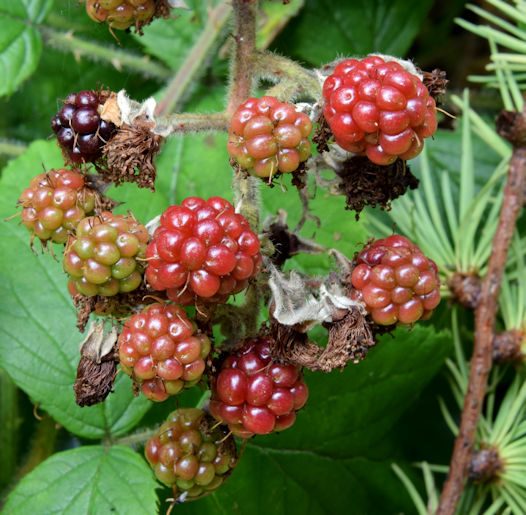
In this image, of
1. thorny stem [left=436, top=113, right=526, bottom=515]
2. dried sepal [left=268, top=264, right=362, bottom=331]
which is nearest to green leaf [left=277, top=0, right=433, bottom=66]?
thorny stem [left=436, top=113, right=526, bottom=515]

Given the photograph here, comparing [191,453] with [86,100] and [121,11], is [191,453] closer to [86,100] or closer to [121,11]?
[86,100]

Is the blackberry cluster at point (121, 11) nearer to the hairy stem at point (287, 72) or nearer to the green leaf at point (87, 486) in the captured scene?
the hairy stem at point (287, 72)

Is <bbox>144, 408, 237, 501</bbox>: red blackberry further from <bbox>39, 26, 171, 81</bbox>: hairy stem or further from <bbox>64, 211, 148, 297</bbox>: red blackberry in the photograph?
<bbox>39, 26, 171, 81</bbox>: hairy stem

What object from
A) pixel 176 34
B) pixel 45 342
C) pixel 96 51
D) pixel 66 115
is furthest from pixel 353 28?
pixel 45 342

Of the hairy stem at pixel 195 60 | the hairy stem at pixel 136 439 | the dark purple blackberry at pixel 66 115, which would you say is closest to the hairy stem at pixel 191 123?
the dark purple blackberry at pixel 66 115

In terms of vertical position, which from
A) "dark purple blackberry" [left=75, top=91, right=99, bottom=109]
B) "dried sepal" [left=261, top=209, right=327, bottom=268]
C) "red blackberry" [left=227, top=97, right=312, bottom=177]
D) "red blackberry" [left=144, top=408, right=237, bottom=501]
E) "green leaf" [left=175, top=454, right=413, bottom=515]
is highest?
"red blackberry" [left=227, top=97, right=312, bottom=177]
